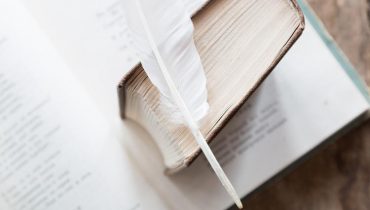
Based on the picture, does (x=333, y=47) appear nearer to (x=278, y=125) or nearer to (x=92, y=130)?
(x=278, y=125)

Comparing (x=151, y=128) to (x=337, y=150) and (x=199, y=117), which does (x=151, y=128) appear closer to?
(x=199, y=117)

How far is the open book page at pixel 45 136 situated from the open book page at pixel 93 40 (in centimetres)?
1

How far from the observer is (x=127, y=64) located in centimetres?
57

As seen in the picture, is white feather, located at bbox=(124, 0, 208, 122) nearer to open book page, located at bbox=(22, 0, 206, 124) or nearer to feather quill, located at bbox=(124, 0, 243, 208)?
feather quill, located at bbox=(124, 0, 243, 208)

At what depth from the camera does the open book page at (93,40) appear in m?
0.56

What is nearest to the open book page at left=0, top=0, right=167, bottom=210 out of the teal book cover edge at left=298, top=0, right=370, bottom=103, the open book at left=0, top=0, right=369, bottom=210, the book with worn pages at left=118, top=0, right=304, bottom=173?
the open book at left=0, top=0, right=369, bottom=210

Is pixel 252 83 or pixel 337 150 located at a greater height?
pixel 252 83

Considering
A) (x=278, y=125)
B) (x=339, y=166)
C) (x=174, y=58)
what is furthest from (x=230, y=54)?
(x=339, y=166)

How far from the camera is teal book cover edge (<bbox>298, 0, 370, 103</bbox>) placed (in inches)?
23.8

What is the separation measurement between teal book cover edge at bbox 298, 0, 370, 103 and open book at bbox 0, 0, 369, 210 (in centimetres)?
5

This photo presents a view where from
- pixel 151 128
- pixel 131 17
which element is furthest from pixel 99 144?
pixel 131 17

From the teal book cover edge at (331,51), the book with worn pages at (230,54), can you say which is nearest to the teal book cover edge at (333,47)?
the teal book cover edge at (331,51)

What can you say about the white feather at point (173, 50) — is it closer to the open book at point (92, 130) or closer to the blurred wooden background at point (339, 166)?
the open book at point (92, 130)

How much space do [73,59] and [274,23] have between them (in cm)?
23
